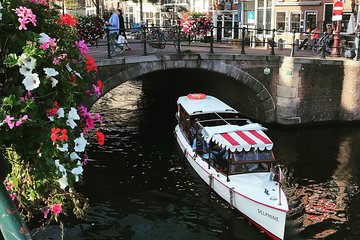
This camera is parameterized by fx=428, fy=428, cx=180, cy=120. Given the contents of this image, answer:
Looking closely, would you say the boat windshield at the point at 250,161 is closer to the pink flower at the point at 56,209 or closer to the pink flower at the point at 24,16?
the pink flower at the point at 56,209

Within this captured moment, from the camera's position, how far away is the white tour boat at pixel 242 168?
9234mm

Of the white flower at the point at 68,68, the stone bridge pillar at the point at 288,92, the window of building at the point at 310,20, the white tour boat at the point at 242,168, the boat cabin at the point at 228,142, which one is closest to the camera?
the white flower at the point at 68,68

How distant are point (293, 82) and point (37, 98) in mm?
14728

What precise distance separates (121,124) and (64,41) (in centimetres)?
1505

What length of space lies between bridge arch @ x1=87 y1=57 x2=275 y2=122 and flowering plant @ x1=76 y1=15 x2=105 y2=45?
58.7 inches

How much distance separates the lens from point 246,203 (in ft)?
31.9

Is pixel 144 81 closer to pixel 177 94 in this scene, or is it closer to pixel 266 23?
pixel 177 94

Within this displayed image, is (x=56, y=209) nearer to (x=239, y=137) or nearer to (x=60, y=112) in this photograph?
(x=60, y=112)

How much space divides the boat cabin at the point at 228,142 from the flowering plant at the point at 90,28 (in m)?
3.86

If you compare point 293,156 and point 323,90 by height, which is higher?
point 323,90

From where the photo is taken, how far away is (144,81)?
26.4 m

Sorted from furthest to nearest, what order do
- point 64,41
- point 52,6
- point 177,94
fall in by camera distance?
point 177,94, point 52,6, point 64,41

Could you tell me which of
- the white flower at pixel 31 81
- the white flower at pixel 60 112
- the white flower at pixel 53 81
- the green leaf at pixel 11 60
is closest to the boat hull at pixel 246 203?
the white flower at pixel 60 112

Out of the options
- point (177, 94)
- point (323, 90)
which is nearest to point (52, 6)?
point (323, 90)
